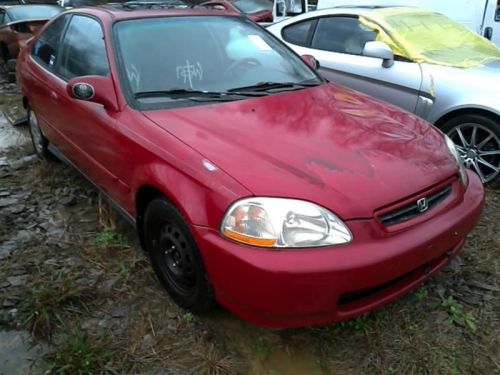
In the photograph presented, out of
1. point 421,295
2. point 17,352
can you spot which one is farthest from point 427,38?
point 17,352

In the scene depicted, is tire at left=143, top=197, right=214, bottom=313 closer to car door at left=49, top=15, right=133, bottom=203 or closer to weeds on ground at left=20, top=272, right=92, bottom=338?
car door at left=49, top=15, right=133, bottom=203

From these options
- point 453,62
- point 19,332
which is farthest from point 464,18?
point 19,332

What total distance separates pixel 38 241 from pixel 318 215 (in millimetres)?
2200

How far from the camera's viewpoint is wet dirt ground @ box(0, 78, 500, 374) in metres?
2.24

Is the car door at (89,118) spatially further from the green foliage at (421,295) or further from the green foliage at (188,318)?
the green foliage at (421,295)

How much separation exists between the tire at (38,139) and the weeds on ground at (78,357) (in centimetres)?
250

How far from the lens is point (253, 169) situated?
2105 mm

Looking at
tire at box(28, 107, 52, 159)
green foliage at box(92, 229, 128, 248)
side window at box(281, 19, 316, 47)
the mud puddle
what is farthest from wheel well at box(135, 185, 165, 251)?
side window at box(281, 19, 316, 47)

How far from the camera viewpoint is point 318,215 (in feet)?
6.45

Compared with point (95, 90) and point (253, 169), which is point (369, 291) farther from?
point (95, 90)

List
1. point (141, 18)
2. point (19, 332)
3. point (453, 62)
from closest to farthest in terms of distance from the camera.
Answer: point (19, 332), point (141, 18), point (453, 62)

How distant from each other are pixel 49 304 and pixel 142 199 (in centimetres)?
76

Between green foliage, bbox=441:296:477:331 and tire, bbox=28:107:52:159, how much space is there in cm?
352

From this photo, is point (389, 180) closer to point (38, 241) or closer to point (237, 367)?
point (237, 367)
